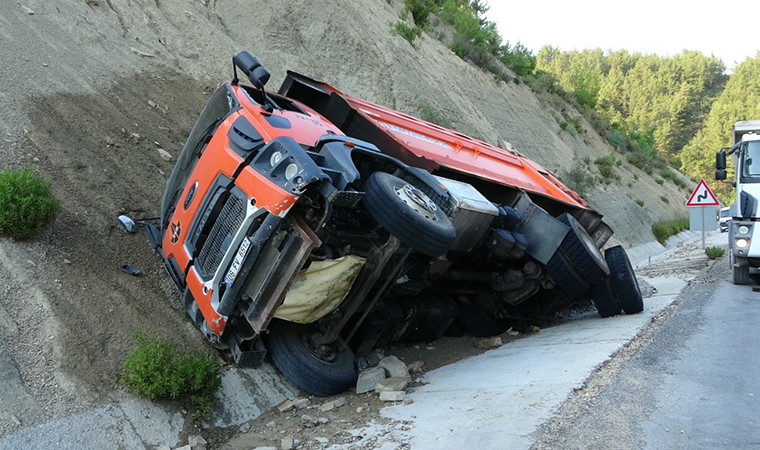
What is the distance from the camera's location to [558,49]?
108m

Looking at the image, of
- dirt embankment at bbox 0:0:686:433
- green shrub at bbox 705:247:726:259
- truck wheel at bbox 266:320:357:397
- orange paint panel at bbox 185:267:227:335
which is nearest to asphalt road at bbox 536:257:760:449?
truck wheel at bbox 266:320:357:397

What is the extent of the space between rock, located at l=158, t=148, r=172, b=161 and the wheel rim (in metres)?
4.55

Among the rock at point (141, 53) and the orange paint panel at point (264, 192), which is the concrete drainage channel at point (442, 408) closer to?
the orange paint panel at point (264, 192)

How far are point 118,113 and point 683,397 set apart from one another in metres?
7.74

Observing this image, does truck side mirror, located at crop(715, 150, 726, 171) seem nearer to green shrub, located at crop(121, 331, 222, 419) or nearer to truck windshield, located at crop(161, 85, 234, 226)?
truck windshield, located at crop(161, 85, 234, 226)

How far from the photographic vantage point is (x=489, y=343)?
7.27 m

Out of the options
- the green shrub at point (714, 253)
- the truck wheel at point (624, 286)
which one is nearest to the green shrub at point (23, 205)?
the truck wheel at point (624, 286)

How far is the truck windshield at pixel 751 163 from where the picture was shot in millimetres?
11045

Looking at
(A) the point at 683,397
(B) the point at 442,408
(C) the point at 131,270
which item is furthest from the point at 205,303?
(A) the point at 683,397

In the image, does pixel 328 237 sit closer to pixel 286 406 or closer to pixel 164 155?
pixel 286 406

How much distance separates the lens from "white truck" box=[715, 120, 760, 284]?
421 inches

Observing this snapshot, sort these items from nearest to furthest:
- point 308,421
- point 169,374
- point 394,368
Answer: point 169,374, point 308,421, point 394,368

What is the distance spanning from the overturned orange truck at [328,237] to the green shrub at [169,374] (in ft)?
1.16

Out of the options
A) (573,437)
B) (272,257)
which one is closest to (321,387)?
(272,257)
